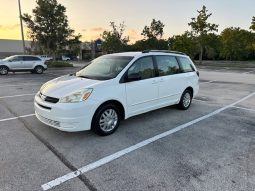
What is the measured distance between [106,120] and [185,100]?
311cm

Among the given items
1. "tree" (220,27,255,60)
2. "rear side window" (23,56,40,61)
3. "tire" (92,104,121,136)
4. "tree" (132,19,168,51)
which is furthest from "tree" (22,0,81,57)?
"tree" (220,27,255,60)

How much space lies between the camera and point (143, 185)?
316 cm

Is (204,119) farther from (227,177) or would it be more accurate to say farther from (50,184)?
(50,184)

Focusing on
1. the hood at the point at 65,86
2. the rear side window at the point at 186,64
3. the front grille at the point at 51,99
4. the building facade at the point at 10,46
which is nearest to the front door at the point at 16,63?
the hood at the point at 65,86

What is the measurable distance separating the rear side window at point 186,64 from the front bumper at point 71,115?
3.46 meters

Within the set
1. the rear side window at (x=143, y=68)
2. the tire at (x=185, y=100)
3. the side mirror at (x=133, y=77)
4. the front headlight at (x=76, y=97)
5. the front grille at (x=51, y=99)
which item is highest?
the rear side window at (x=143, y=68)

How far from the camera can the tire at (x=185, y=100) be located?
6.89 meters

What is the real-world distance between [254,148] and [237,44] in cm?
4377

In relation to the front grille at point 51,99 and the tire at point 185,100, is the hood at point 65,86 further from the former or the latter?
the tire at point 185,100

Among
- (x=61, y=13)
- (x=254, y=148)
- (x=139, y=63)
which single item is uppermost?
(x=61, y=13)

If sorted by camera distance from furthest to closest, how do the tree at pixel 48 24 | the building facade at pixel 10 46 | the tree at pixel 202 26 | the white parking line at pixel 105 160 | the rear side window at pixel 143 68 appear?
the building facade at pixel 10 46 < the tree at pixel 202 26 < the tree at pixel 48 24 < the rear side window at pixel 143 68 < the white parking line at pixel 105 160

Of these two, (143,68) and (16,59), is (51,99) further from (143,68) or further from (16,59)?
(16,59)

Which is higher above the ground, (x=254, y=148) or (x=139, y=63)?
(x=139, y=63)

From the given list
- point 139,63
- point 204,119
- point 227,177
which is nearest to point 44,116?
point 139,63
